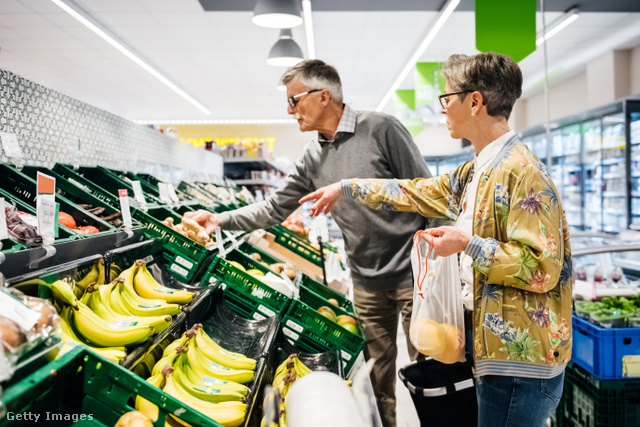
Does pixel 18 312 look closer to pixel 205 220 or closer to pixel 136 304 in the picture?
pixel 136 304

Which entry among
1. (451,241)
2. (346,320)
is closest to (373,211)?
(346,320)

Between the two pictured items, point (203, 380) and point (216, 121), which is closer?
point (203, 380)

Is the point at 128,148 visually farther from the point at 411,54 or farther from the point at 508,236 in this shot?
the point at 411,54

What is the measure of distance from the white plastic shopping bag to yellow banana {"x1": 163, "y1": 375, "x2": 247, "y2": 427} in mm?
641

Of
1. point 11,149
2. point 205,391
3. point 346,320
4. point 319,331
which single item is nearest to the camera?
point 205,391

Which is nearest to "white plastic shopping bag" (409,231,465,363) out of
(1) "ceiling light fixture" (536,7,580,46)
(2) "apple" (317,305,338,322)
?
(2) "apple" (317,305,338,322)

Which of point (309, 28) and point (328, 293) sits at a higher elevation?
point (309, 28)

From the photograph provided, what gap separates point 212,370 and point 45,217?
71cm

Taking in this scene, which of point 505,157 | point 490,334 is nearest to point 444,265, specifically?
point 490,334

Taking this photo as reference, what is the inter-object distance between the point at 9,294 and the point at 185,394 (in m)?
0.62

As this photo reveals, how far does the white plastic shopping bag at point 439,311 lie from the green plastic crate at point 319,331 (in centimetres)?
60

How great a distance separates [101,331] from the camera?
143 centimetres

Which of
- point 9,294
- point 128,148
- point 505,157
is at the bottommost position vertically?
point 9,294

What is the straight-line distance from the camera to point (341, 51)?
9.24 metres
